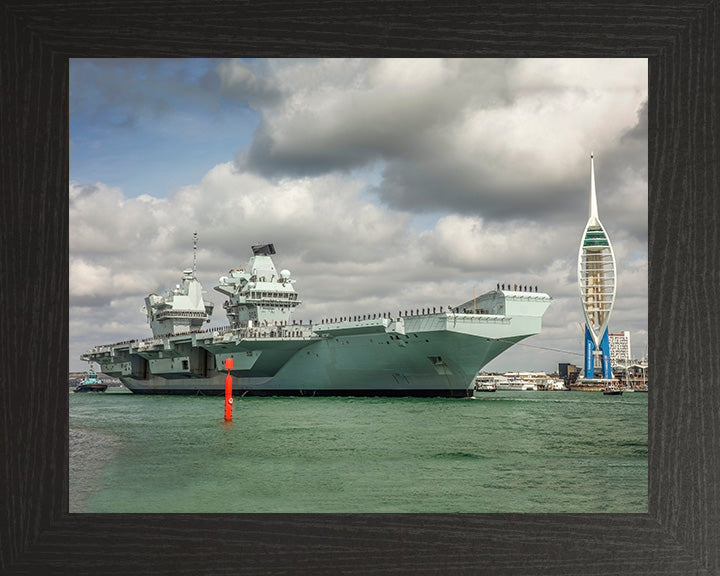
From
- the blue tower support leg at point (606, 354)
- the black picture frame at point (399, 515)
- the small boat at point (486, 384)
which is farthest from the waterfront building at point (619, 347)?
the black picture frame at point (399, 515)

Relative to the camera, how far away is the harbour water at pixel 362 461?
8.14 metres

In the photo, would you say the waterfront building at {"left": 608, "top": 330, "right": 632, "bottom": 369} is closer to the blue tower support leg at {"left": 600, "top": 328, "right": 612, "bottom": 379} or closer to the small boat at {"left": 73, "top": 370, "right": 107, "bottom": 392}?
the blue tower support leg at {"left": 600, "top": 328, "right": 612, "bottom": 379}

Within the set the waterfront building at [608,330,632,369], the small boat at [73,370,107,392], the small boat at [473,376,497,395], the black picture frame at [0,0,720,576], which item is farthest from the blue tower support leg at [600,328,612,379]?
the small boat at [73,370,107,392]

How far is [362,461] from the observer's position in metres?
11.6

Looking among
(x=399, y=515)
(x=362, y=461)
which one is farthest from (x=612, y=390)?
(x=399, y=515)

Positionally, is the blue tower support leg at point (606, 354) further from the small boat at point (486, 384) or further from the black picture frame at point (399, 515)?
the black picture frame at point (399, 515)

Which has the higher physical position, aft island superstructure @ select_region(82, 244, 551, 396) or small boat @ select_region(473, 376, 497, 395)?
aft island superstructure @ select_region(82, 244, 551, 396)

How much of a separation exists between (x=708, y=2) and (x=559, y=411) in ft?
70.9

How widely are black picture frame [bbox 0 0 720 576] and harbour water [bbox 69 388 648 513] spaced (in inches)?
58.7

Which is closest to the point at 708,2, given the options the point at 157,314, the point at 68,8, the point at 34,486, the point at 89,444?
the point at 68,8

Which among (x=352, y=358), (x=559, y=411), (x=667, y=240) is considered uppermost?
(x=667, y=240)

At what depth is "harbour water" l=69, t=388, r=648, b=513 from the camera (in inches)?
320

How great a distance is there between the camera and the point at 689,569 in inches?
120

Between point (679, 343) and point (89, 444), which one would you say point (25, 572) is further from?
point (89, 444)
